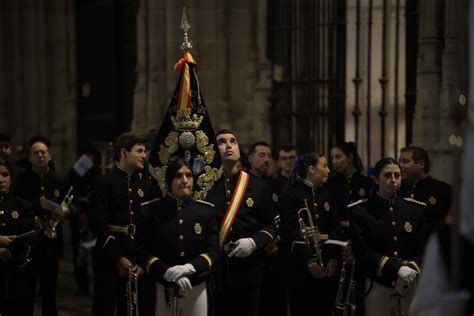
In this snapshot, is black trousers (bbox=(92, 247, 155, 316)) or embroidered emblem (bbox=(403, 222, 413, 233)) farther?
black trousers (bbox=(92, 247, 155, 316))

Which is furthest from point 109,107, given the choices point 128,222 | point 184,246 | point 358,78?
point 184,246

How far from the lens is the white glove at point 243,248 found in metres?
8.55

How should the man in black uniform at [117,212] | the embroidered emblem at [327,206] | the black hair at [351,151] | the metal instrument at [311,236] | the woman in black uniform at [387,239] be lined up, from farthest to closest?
the black hair at [351,151], the embroidered emblem at [327,206], the metal instrument at [311,236], the man in black uniform at [117,212], the woman in black uniform at [387,239]

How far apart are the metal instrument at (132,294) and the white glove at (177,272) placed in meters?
0.86

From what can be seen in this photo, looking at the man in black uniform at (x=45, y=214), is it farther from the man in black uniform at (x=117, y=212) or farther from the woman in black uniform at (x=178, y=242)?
the woman in black uniform at (x=178, y=242)

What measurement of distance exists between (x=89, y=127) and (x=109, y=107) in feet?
2.93

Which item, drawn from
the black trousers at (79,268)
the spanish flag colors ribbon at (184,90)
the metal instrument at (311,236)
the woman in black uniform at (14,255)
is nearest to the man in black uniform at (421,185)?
the metal instrument at (311,236)

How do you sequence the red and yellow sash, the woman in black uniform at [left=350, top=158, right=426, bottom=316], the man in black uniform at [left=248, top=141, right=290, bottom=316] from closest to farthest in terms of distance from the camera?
the woman in black uniform at [left=350, top=158, right=426, bottom=316], the red and yellow sash, the man in black uniform at [left=248, top=141, right=290, bottom=316]

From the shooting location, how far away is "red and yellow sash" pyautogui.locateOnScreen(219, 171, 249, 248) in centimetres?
861

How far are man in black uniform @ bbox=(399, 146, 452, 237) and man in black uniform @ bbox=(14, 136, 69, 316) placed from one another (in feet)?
11.1

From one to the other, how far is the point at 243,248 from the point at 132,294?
35.8 inches

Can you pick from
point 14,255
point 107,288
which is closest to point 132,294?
point 107,288

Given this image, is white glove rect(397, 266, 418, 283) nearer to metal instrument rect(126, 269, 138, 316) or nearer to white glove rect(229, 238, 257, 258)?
white glove rect(229, 238, 257, 258)

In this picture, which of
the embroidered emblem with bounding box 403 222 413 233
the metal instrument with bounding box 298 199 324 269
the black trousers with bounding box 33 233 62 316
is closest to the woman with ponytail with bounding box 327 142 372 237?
the metal instrument with bounding box 298 199 324 269
